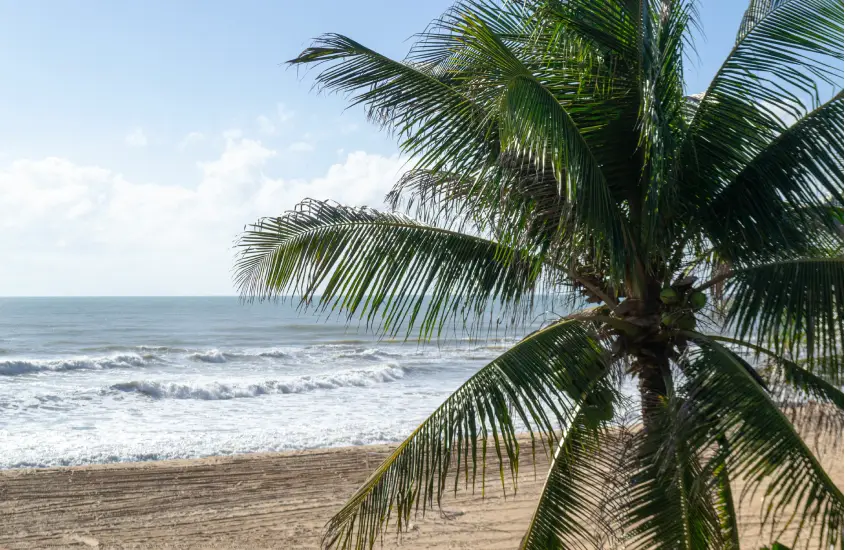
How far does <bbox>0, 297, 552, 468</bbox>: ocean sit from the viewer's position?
11.9 meters

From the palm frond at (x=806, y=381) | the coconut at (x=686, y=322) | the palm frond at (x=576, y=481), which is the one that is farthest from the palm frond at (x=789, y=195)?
the palm frond at (x=576, y=481)

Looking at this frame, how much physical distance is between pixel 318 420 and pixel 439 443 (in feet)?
37.0

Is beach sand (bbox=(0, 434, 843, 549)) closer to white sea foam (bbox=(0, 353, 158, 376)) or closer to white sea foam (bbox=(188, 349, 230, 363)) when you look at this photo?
white sea foam (bbox=(0, 353, 158, 376))

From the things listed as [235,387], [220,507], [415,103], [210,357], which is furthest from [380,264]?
[210,357]

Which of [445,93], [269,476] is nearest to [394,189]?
[445,93]

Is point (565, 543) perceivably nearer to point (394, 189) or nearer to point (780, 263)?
point (780, 263)

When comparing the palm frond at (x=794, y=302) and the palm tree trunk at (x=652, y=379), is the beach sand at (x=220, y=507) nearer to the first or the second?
the palm tree trunk at (x=652, y=379)

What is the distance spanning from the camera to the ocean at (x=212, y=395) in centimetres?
1191

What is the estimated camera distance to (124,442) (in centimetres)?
1204

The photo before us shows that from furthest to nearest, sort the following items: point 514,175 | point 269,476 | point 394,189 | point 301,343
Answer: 1. point 301,343
2. point 269,476
3. point 394,189
4. point 514,175

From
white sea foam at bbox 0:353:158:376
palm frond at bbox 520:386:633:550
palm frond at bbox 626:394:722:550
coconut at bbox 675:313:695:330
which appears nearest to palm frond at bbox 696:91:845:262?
coconut at bbox 675:313:695:330

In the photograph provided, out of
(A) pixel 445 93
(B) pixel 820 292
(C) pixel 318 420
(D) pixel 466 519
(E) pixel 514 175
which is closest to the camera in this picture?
(B) pixel 820 292

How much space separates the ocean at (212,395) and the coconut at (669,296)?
Result: 2.80 feet

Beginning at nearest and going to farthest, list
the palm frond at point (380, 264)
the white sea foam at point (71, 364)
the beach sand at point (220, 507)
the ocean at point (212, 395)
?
the palm frond at point (380, 264) → the beach sand at point (220, 507) → the ocean at point (212, 395) → the white sea foam at point (71, 364)
